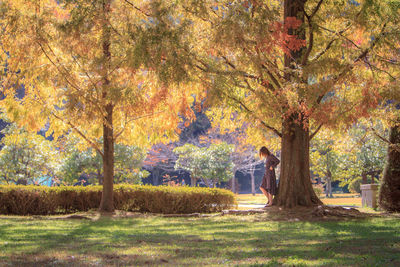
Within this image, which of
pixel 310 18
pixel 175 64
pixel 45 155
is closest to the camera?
pixel 175 64

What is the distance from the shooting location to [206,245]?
552cm

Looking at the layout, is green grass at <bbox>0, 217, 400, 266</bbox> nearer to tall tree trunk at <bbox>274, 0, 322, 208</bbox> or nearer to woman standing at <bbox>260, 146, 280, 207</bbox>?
tall tree trunk at <bbox>274, 0, 322, 208</bbox>

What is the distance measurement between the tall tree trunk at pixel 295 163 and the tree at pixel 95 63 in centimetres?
264

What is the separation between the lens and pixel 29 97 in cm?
1104

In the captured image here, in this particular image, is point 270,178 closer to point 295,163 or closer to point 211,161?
point 295,163

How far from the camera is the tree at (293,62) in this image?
8445 mm

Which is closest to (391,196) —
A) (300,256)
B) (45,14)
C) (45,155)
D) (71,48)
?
(300,256)

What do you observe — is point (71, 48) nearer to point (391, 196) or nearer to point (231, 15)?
point (231, 15)

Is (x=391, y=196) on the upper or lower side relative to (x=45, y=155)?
lower

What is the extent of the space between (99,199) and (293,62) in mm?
6722

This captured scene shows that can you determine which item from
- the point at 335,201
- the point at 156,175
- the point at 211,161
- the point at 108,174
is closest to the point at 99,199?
the point at 108,174

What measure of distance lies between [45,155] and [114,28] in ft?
36.2

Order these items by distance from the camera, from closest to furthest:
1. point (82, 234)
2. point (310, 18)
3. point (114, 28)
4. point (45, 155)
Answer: point (82, 234), point (114, 28), point (310, 18), point (45, 155)

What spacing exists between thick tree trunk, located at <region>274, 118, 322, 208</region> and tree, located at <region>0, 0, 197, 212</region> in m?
2.68
